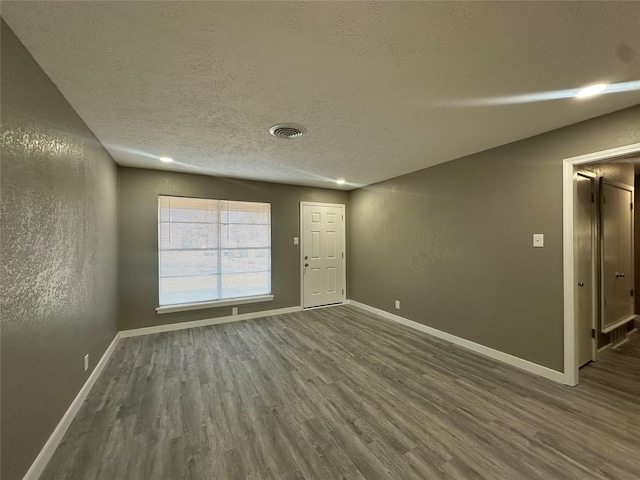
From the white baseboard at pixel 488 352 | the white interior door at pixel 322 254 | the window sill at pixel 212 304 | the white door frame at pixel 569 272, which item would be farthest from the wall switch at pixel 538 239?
the window sill at pixel 212 304

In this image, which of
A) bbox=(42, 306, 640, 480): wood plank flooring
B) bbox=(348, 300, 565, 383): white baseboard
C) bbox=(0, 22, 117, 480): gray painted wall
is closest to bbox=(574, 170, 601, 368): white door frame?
bbox=(42, 306, 640, 480): wood plank flooring

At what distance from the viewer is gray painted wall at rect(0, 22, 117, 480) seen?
1275mm

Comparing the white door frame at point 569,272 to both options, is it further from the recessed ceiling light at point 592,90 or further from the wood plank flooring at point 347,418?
the recessed ceiling light at point 592,90

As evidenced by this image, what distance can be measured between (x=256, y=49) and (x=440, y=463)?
266 centimetres

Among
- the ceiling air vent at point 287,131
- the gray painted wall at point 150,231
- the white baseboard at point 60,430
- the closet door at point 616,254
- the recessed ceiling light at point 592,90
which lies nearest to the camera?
the white baseboard at point 60,430

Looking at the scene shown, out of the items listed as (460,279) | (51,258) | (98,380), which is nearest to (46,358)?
(51,258)

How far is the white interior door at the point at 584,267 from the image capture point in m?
2.50

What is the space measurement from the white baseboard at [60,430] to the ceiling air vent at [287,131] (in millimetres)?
2744

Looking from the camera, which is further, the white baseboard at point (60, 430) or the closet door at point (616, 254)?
the closet door at point (616, 254)

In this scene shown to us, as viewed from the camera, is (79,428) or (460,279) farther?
(460,279)

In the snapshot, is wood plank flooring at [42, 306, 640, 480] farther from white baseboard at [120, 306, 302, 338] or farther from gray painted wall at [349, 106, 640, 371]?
white baseboard at [120, 306, 302, 338]

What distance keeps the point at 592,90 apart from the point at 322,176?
310cm

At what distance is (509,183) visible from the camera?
2863 millimetres

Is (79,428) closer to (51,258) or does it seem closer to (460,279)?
(51,258)
